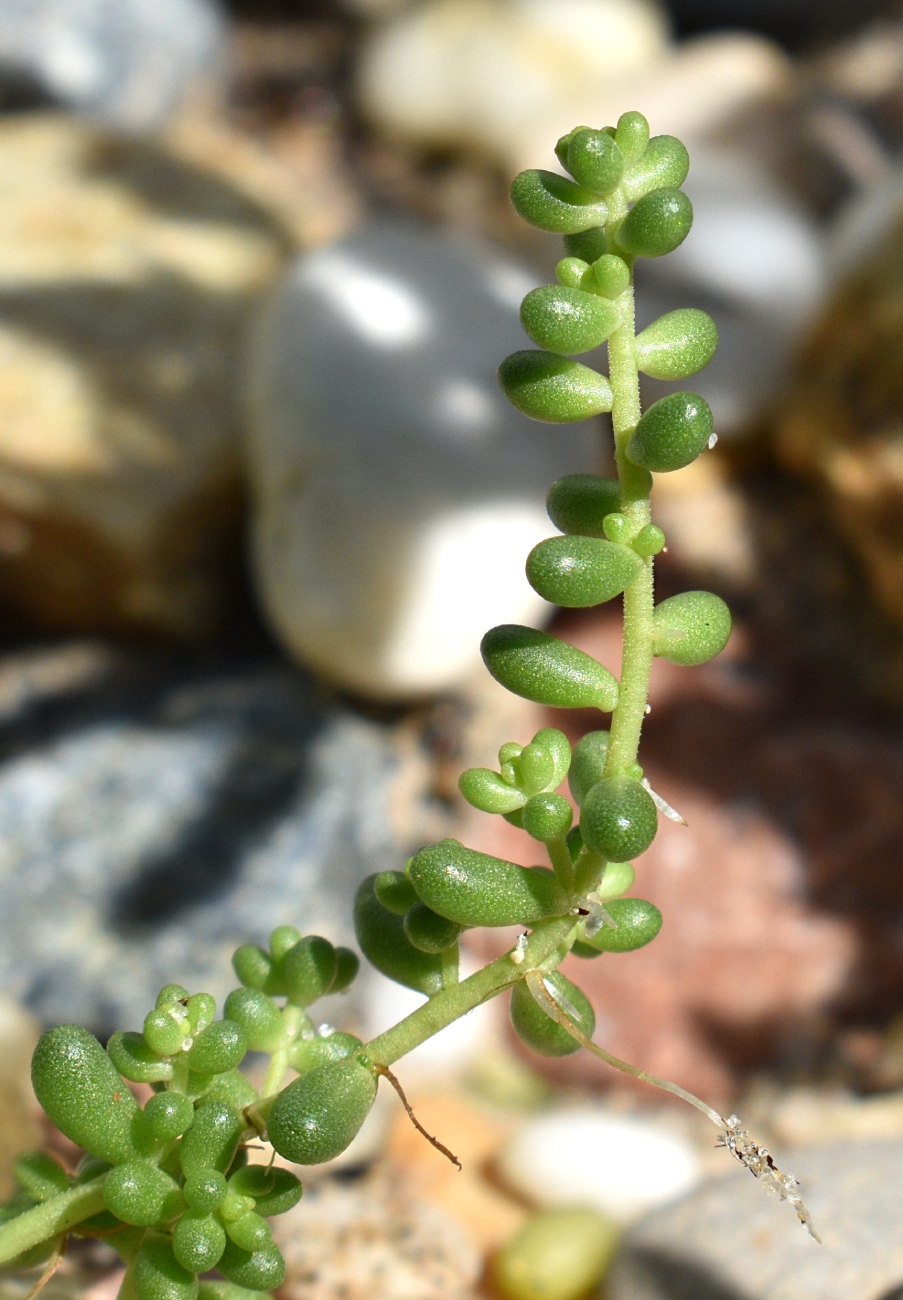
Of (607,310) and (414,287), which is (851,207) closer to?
(414,287)

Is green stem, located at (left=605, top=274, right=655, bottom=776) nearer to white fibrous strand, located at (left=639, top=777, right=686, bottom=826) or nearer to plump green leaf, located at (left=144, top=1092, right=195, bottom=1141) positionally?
white fibrous strand, located at (left=639, top=777, right=686, bottom=826)

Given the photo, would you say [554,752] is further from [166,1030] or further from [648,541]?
[166,1030]

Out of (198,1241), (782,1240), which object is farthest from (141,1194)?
(782,1240)

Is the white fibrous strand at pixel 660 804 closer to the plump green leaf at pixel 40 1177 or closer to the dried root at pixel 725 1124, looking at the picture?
the dried root at pixel 725 1124

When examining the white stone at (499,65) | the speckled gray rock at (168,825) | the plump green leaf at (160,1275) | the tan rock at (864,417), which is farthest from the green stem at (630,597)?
the white stone at (499,65)

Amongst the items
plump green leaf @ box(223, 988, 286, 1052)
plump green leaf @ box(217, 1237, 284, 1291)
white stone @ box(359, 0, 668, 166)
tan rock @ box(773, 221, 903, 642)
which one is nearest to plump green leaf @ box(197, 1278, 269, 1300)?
plump green leaf @ box(217, 1237, 284, 1291)

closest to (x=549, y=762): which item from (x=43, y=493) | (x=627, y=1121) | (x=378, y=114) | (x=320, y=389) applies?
(x=627, y=1121)
